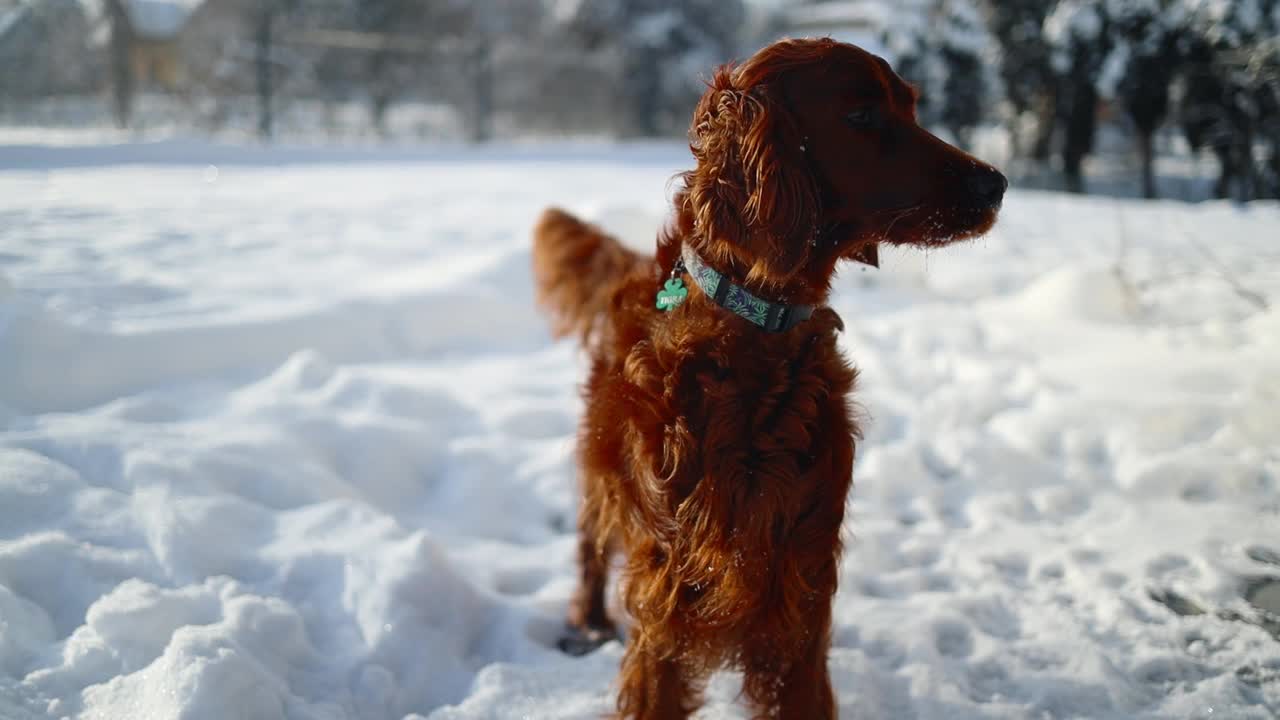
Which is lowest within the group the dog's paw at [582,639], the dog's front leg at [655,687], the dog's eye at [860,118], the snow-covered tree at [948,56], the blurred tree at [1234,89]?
the dog's paw at [582,639]

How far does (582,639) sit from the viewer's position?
2.16 metres

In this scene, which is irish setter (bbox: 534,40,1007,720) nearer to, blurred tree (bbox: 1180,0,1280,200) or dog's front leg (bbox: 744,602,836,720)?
dog's front leg (bbox: 744,602,836,720)

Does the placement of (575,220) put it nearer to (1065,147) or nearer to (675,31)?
(1065,147)

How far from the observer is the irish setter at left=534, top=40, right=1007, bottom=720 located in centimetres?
146

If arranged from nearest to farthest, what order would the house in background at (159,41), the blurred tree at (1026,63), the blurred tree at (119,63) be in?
the blurred tree at (1026,63) < the blurred tree at (119,63) < the house in background at (159,41)

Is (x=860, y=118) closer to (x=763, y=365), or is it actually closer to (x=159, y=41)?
(x=763, y=365)

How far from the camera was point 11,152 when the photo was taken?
21.5 ft

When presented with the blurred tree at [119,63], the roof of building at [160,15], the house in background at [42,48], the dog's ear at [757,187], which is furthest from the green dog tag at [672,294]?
the roof of building at [160,15]

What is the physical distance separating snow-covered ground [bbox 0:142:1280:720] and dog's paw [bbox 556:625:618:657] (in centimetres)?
5

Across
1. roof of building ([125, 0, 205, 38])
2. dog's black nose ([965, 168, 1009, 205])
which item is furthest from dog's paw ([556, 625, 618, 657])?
roof of building ([125, 0, 205, 38])

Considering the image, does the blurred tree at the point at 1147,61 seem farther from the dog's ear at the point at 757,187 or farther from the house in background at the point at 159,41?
the house in background at the point at 159,41

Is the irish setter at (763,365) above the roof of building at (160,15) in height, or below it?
below

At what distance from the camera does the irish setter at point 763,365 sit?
1.46 meters

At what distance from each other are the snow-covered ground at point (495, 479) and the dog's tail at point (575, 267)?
28.9 inches
